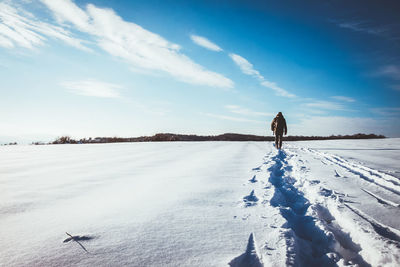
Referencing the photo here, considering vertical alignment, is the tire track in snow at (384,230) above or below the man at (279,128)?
below

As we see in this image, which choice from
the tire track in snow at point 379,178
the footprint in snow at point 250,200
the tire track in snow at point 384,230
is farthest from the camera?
the tire track in snow at point 379,178

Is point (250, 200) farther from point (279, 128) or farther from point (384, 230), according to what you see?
point (279, 128)

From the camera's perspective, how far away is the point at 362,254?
121 cm

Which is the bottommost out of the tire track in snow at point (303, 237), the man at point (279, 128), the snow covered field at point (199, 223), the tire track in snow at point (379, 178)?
the tire track in snow at point (303, 237)

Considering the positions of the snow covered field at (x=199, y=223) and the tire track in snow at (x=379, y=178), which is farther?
the tire track in snow at (x=379, y=178)

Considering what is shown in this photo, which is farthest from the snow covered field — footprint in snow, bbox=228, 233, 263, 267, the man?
the man

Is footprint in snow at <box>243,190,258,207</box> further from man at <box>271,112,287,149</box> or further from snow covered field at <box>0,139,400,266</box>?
man at <box>271,112,287,149</box>

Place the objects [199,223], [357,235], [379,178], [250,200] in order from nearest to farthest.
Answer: [357,235]
[199,223]
[250,200]
[379,178]

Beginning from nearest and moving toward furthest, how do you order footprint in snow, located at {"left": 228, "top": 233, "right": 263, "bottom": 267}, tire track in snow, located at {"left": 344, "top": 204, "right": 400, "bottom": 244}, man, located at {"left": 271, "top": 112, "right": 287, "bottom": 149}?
footprint in snow, located at {"left": 228, "top": 233, "right": 263, "bottom": 267}, tire track in snow, located at {"left": 344, "top": 204, "right": 400, "bottom": 244}, man, located at {"left": 271, "top": 112, "right": 287, "bottom": 149}

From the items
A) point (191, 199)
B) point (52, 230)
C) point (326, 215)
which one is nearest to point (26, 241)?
point (52, 230)

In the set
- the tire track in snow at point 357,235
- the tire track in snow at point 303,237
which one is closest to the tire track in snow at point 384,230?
the tire track in snow at point 357,235

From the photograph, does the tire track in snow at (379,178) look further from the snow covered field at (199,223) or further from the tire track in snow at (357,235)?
the tire track in snow at (357,235)

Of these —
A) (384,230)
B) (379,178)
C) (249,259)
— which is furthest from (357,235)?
(379,178)

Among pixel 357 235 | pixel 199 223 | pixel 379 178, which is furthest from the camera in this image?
pixel 379 178
